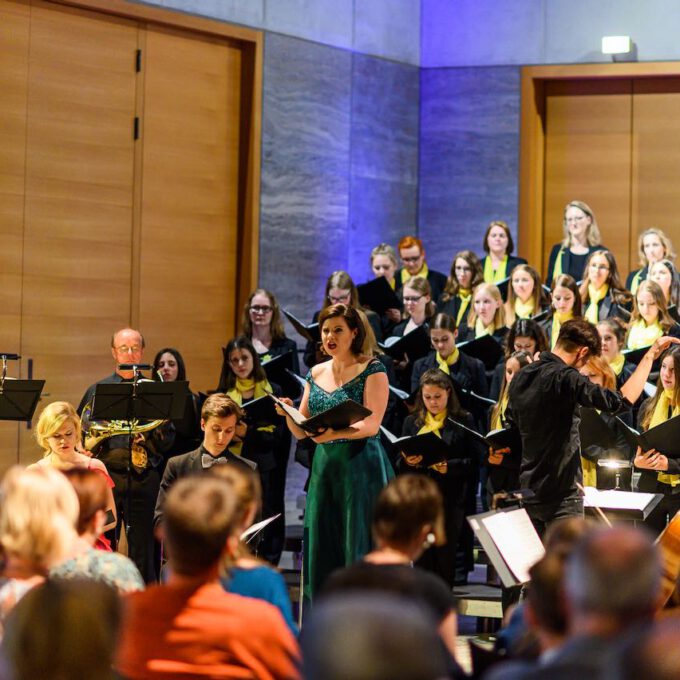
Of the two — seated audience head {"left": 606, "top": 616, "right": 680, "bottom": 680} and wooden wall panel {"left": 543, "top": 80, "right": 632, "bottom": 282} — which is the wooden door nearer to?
wooden wall panel {"left": 543, "top": 80, "right": 632, "bottom": 282}

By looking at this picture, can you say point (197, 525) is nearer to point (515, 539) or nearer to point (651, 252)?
point (515, 539)

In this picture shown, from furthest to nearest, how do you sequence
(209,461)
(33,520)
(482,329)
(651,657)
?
(482,329) → (209,461) → (33,520) → (651,657)

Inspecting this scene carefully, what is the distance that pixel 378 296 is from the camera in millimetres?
8359

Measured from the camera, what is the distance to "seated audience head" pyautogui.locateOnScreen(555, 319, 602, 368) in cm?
501

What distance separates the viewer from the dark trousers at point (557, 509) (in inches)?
→ 204

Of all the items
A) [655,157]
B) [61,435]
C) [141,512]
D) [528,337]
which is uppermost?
[655,157]

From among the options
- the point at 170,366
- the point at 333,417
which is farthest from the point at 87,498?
the point at 170,366

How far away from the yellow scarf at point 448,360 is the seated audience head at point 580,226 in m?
1.85

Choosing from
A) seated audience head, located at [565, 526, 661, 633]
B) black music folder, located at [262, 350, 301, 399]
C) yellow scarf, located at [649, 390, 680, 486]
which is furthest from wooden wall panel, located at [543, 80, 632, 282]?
seated audience head, located at [565, 526, 661, 633]

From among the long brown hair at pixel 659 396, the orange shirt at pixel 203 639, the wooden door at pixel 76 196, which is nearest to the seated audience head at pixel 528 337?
the long brown hair at pixel 659 396

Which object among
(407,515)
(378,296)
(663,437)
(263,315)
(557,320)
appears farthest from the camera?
(378,296)

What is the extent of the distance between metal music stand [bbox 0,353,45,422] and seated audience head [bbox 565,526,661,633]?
4298 mm

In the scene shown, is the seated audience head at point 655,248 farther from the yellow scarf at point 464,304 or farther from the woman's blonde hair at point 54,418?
the woman's blonde hair at point 54,418

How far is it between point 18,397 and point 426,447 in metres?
1.99
